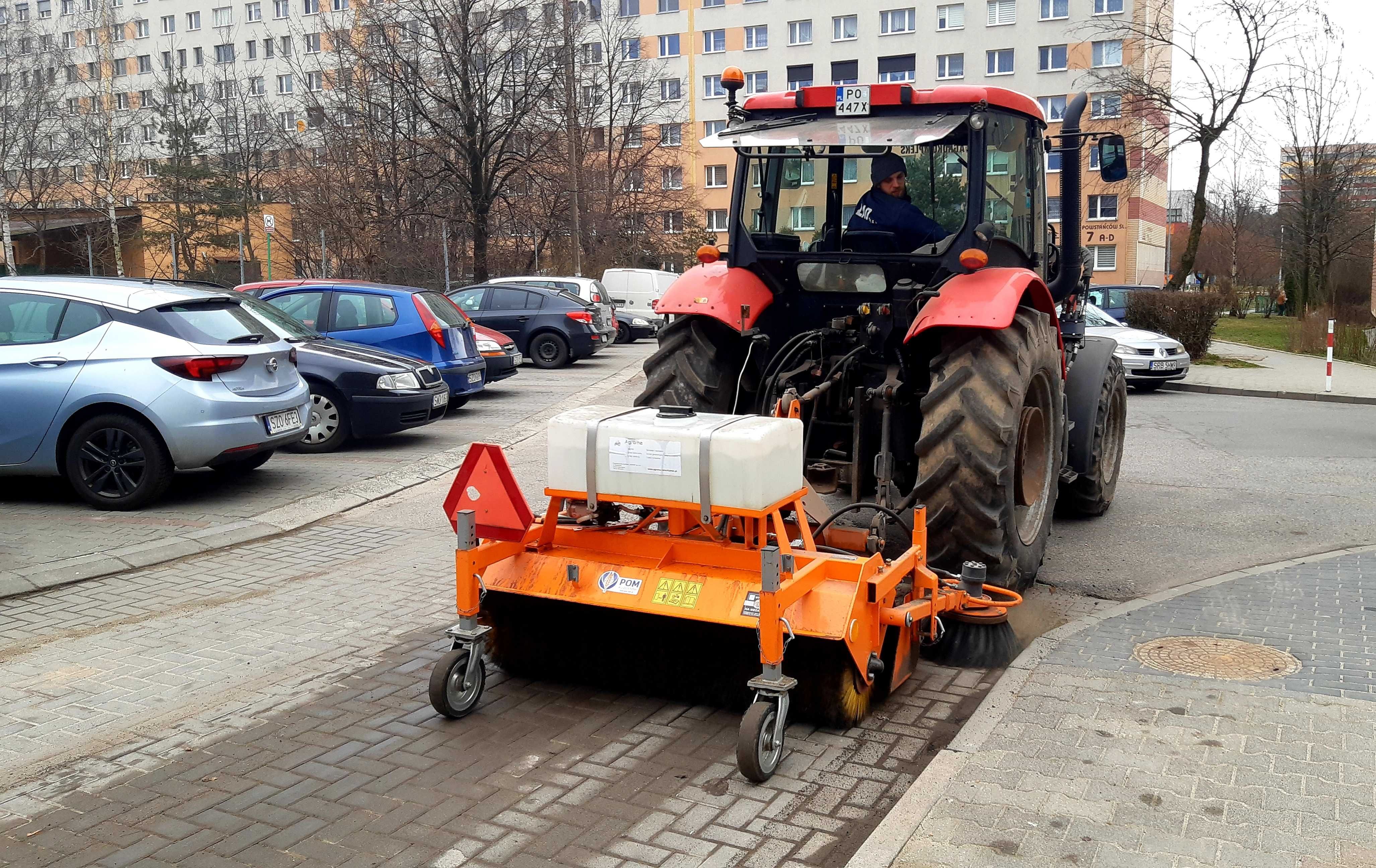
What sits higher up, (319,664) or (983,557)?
(983,557)

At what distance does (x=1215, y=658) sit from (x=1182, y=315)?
20.0 metres

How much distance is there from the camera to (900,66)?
→ 199 ft

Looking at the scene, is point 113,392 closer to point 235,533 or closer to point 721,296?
point 235,533

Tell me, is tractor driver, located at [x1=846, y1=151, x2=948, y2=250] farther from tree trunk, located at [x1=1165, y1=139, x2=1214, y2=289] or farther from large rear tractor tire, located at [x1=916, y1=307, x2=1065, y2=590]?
tree trunk, located at [x1=1165, y1=139, x2=1214, y2=289]

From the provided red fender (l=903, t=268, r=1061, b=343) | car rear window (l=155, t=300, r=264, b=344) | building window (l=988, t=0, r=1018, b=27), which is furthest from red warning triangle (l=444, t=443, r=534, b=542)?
building window (l=988, t=0, r=1018, b=27)

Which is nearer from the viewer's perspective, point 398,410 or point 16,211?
point 398,410

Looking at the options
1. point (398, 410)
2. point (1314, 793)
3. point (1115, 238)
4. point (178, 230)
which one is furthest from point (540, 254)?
point (1314, 793)

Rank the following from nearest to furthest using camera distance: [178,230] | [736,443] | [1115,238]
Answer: [736,443] → [178,230] → [1115,238]

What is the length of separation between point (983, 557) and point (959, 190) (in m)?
2.01

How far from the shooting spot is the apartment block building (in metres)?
57.6

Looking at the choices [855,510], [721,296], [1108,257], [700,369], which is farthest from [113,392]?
[1108,257]

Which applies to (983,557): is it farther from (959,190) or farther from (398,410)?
(398,410)

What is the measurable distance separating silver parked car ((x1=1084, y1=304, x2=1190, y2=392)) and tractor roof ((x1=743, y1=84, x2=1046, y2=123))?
41.8 feet

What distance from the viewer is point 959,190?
6195 millimetres
